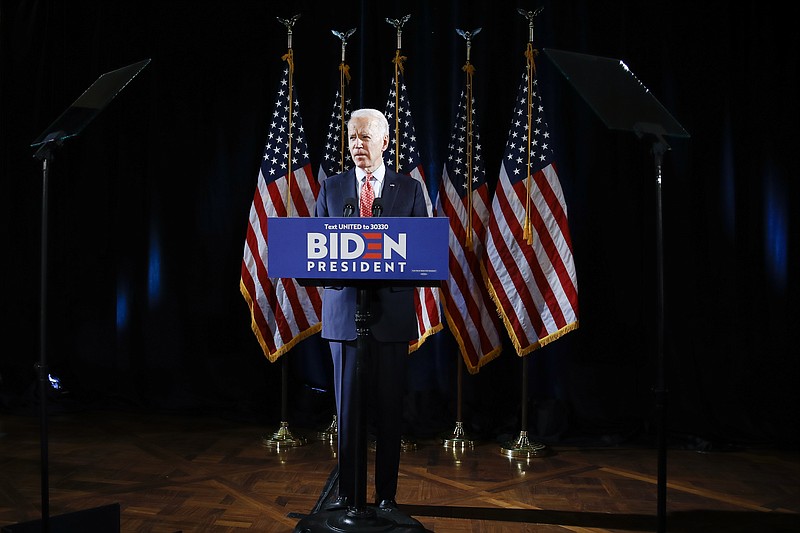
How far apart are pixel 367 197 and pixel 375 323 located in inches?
18.2

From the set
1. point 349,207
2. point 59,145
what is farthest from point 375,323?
point 59,145

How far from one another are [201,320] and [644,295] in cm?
294

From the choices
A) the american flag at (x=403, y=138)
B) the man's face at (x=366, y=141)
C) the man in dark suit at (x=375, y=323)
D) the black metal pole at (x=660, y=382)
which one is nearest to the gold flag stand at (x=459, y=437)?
the american flag at (x=403, y=138)

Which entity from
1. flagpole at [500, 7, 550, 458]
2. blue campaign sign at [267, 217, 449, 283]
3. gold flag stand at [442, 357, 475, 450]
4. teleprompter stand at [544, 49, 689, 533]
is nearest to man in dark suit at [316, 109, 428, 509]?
blue campaign sign at [267, 217, 449, 283]

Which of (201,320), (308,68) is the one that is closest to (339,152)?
(308,68)

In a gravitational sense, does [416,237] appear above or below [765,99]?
below

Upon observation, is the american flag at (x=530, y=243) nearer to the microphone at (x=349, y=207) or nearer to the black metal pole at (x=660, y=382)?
the black metal pole at (x=660, y=382)

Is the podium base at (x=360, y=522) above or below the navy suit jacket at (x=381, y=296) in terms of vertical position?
below

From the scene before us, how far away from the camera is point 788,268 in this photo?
4359mm

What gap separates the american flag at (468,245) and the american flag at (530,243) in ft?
0.43

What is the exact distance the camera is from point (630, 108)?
2184 mm

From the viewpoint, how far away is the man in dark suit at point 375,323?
103 inches

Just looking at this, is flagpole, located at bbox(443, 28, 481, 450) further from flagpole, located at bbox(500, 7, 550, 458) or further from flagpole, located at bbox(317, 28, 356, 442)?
flagpole, located at bbox(317, 28, 356, 442)

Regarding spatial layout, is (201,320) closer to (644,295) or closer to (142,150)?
(142,150)
